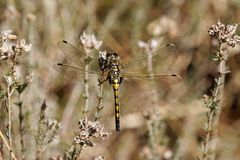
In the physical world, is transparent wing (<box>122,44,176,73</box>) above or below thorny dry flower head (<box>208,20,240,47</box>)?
above

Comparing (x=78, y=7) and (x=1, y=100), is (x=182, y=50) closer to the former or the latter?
(x=78, y=7)

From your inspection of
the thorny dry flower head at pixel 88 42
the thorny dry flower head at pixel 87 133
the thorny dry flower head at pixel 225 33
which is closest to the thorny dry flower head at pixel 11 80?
the thorny dry flower head at pixel 87 133

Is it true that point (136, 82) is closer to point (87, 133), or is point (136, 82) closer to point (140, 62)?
point (140, 62)

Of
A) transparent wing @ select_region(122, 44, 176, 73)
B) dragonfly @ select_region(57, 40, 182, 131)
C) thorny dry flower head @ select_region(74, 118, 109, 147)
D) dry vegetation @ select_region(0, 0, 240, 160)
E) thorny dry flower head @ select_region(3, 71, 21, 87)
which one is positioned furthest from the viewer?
dry vegetation @ select_region(0, 0, 240, 160)

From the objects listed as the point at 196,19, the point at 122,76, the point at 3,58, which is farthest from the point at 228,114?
the point at 3,58

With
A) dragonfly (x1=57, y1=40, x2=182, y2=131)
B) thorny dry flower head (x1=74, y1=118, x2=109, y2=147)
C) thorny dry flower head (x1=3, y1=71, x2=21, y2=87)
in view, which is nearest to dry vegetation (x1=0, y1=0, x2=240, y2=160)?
dragonfly (x1=57, y1=40, x2=182, y2=131)

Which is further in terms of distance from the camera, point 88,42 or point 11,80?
point 88,42

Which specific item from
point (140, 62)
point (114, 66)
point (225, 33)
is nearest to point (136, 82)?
point (140, 62)

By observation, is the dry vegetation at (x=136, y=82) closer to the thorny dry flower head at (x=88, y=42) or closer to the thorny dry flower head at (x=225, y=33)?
the thorny dry flower head at (x=88, y=42)

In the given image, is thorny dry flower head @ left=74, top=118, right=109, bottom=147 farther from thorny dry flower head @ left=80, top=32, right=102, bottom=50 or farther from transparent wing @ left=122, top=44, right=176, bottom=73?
transparent wing @ left=122, top=44, right=176, bottom=73

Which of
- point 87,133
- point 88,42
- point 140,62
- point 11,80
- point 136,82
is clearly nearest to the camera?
point 87,133

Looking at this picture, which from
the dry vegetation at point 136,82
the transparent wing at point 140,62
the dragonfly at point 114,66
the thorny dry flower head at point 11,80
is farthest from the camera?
the dry vegetation at point 136,82
